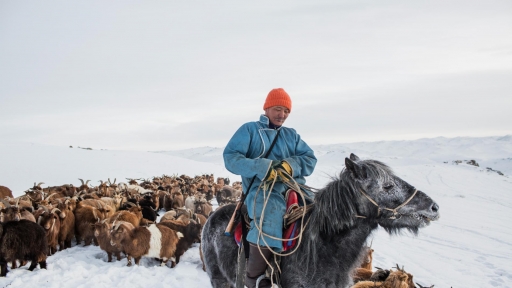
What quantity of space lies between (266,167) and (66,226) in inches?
312

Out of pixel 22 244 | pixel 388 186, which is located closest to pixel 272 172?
pixel 388 186

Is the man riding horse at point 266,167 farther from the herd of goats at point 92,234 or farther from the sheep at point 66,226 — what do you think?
the sheep at point 66,226

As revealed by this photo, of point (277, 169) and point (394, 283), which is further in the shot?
point (394, 283)

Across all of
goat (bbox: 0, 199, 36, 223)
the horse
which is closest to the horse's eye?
the horse

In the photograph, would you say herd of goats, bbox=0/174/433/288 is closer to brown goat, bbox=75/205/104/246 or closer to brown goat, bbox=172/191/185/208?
brown goat, bbox=75/205/104/246

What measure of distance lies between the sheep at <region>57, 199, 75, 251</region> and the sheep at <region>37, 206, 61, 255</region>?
0.23 metres

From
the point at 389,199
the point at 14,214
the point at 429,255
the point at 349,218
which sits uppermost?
the point at 389,199

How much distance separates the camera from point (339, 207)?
9.29ft

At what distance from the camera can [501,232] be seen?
12875 millimetres

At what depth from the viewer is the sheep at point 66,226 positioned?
876 centimetres

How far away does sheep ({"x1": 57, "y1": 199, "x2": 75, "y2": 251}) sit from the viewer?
8758 millimetres

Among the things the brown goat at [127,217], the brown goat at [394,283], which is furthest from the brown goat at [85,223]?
the brown goat at [394,283]

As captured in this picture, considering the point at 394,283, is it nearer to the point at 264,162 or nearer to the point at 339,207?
the point at 339,207

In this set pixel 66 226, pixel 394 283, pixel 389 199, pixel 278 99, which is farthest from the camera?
pixel 66 226
